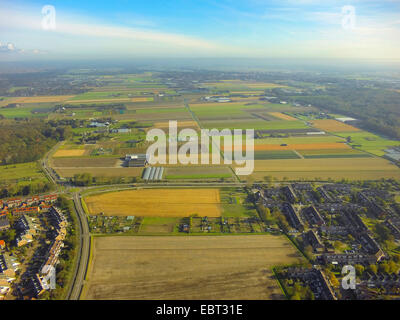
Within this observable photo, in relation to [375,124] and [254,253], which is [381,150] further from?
[254,253]

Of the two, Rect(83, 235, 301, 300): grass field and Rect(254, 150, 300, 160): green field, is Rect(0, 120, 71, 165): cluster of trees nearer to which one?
Rect(83, 235, 301, 300): grass field

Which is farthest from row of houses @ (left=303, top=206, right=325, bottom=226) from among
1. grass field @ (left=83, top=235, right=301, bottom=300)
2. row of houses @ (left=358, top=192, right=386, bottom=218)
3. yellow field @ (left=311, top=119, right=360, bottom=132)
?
yellow field @ (left=311, top=119, right=360, bottom=132)

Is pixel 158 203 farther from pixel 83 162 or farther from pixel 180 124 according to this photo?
pixel 180 124

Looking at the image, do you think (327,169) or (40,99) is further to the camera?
(40,99)

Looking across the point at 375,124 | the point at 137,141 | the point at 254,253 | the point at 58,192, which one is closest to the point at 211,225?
the point at 254,253

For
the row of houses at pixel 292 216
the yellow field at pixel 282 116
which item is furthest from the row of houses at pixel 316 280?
the yellow field at pixel 282 116

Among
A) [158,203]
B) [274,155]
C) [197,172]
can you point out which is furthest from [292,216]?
[274,155]
